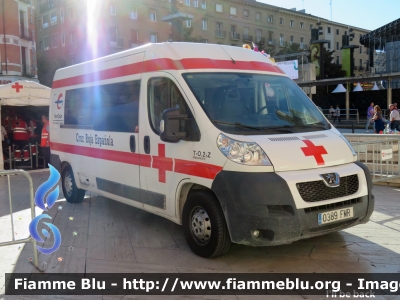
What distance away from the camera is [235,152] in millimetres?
4781

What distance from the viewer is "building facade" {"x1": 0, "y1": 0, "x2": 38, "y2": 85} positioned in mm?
37250

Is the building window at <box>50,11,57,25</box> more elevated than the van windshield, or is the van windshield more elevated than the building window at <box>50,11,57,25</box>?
the building window at <box>50,11,57,25</box>

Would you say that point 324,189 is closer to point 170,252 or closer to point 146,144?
point 170,252

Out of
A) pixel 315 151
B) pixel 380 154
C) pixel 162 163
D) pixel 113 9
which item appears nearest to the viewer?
pixel 315 151

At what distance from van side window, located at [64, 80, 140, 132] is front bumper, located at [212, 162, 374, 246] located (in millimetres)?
2021

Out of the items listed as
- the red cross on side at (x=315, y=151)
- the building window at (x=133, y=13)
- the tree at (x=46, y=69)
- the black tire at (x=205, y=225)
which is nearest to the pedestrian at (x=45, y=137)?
the black tire at (x=205, y=225)

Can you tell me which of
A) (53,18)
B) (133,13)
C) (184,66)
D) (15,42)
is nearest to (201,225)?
(184,66)

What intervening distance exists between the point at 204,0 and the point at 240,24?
691 centimetres

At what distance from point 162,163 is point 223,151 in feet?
3.70

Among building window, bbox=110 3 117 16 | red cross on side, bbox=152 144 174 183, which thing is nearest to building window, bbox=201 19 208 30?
building window, bbox=110 3 117 16

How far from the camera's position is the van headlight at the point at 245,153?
472cm

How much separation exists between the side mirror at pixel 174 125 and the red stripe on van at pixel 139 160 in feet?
1.01

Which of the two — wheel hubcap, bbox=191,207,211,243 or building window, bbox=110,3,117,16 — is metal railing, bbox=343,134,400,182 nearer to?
wheel hubcap, bbox=191,207,211,243

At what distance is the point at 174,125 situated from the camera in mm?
5160
